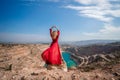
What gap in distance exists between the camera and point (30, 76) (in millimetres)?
10938

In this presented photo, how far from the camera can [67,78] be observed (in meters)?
10.5

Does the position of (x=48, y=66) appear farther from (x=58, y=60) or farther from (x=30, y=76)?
(x=30, y=76)

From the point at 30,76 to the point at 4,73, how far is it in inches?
81.7

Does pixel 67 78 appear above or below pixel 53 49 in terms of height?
below

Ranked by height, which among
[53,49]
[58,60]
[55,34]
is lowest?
[58,60]

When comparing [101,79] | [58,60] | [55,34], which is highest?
[55,34]

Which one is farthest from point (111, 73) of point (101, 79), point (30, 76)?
point (30, 76)

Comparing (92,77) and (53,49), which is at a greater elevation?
(53,49)

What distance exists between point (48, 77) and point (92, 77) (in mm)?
2533

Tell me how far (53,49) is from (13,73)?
295cm

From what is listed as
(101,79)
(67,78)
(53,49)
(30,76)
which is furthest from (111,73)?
(30,76)

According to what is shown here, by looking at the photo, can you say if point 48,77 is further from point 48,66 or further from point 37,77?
point 48,66

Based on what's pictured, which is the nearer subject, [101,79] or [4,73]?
[101,79]

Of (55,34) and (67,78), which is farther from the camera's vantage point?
(55,34)
